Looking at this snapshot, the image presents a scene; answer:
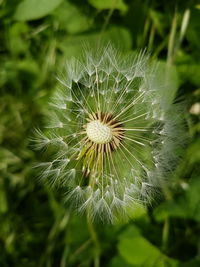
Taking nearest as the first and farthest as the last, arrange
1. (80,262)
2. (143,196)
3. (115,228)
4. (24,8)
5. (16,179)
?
1. (143,196)
2. (24,8)
3. (115,228)
4. (80,262)
5. (16,179)

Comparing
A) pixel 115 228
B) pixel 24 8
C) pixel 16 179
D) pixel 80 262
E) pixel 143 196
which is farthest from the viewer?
pixel 16 179

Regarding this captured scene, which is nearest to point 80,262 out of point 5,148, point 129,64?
point 5,148

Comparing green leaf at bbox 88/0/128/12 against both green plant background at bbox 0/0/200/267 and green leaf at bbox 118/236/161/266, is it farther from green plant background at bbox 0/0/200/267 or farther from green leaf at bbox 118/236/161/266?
green leaf at bbox 118/236/161/266

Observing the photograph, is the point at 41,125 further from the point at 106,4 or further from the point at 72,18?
the point at 106,4

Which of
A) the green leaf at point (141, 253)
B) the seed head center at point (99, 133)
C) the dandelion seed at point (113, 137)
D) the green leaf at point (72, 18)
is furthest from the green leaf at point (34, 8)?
the green leaf at point (141, 253)

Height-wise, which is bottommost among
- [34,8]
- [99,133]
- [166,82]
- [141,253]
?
[141,253]

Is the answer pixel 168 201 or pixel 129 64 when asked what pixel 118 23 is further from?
pixel 168 201

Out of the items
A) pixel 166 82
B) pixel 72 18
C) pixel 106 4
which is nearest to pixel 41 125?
Answer: pixel 72 18
